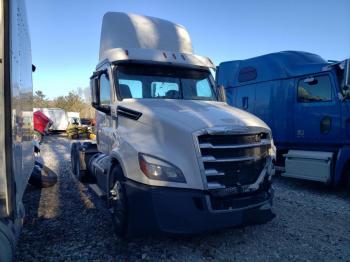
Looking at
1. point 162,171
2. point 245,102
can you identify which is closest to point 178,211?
point 162,171

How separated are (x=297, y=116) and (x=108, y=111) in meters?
5.17

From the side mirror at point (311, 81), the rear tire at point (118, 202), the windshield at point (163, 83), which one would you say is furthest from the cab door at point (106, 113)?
the side mirror at point (311, 81)

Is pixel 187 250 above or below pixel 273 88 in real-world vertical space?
below

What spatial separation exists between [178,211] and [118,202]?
103 centimetres

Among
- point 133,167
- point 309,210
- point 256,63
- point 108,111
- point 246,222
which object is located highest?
point 256,63

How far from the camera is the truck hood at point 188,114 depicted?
4.14m

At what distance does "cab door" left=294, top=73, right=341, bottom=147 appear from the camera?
24.6 feet

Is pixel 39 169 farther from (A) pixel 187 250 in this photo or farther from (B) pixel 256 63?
(B) pixel 256 63

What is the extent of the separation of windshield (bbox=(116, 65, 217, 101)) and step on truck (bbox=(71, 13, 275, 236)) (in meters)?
0.02

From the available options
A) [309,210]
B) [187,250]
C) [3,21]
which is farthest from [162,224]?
[309,210]

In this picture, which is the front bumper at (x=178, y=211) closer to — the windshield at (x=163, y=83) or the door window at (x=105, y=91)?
the windshield at (x=163, y=83)

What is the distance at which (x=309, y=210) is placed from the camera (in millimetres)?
6301

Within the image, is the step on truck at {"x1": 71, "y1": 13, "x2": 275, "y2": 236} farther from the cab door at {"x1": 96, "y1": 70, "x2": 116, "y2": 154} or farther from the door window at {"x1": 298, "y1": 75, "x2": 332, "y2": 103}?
the door window at {"x1": 298, "y1": 75, "x2": 332, "y2": 103}

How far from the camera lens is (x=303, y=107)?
8.18 m
